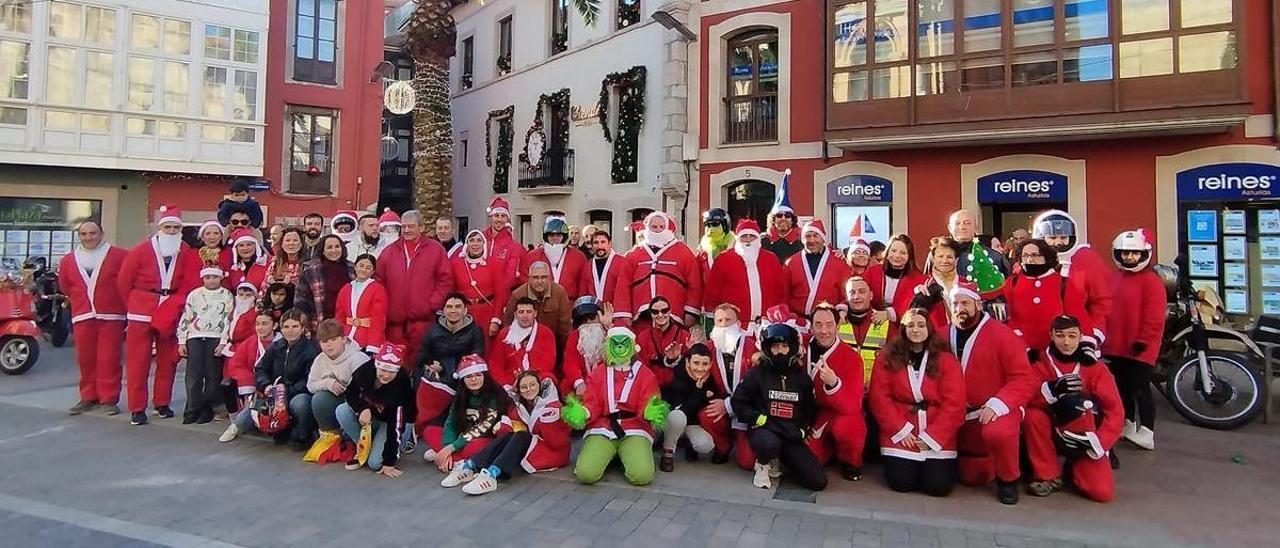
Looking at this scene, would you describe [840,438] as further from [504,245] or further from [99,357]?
[99,357]

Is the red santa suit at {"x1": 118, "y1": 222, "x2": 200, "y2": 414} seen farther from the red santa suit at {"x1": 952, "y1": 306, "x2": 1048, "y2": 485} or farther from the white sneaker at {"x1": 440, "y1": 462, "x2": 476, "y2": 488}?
the red santa suit at {"x1": 952, "y1": 306, "x2": 1048, "y2": 485}

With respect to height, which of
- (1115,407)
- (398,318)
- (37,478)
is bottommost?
(37,478)

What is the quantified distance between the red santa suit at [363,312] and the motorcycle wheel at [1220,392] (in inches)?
289

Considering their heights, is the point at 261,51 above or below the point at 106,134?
above

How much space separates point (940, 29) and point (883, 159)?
231cm

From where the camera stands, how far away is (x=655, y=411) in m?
5.34

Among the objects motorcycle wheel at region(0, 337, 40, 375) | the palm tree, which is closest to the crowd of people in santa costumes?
motorcycle wheel at region(0, 337, 40, 375)

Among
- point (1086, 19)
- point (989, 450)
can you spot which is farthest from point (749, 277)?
point (1086, 19)

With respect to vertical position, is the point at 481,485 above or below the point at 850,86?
below

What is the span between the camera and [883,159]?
43.1ft

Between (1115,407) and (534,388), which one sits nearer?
(1115,407)

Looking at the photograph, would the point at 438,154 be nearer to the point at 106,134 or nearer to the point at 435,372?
the point at 106,134

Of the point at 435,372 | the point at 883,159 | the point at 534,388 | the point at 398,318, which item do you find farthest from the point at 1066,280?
the point at 883,159

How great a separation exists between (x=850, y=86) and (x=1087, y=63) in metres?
3.58
